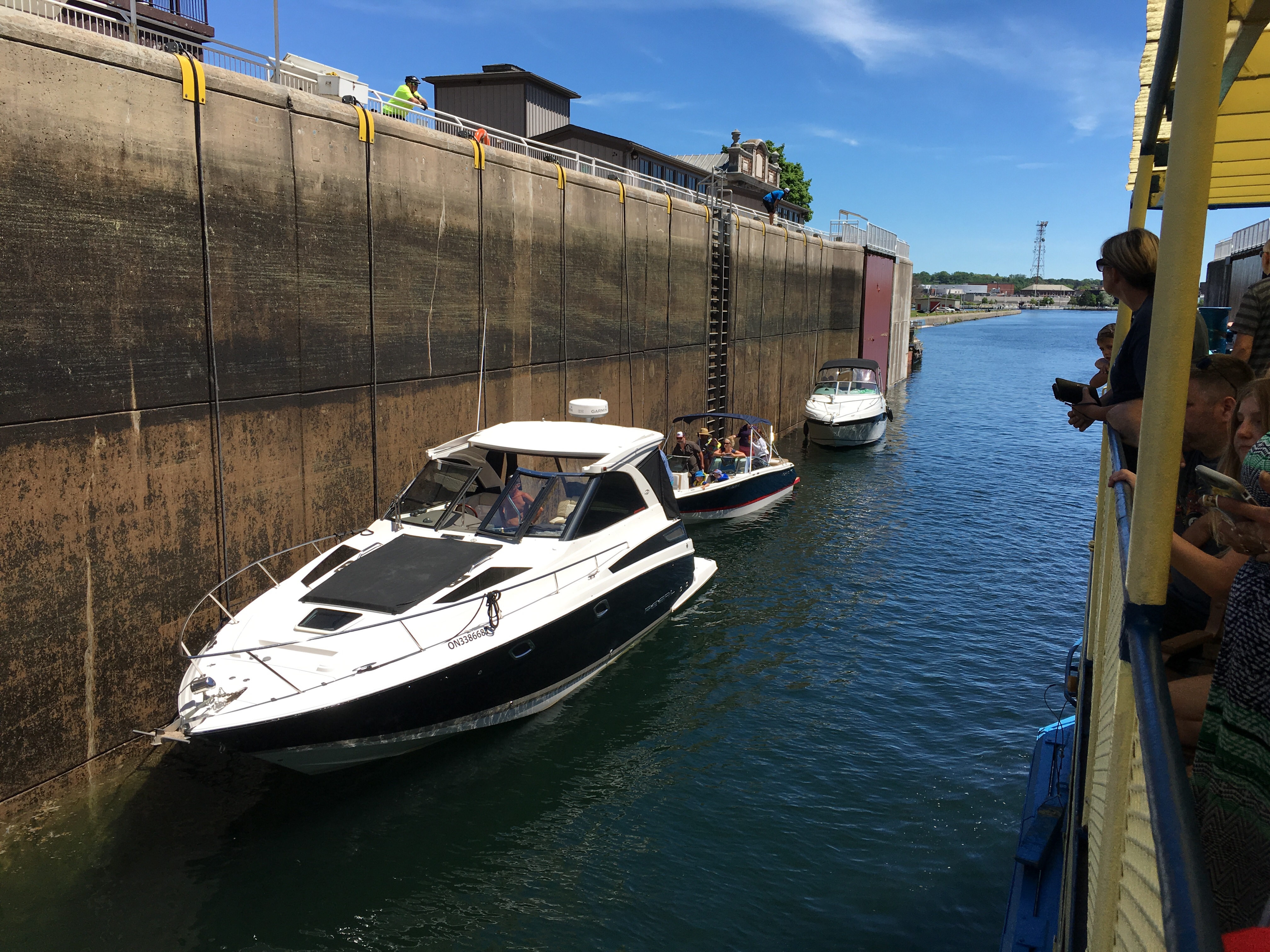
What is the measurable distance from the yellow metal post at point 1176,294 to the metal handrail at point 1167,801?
0.13 meters

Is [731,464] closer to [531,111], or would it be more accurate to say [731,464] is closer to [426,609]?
[426,609]

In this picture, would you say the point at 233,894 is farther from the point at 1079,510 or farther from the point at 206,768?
the point at 1079,510

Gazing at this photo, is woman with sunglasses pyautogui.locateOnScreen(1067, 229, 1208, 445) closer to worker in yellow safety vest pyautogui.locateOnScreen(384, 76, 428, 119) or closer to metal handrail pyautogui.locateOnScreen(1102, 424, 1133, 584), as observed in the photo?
metal handrail pyautogui.locateOnScreen(1102, 424, 1133, 584)

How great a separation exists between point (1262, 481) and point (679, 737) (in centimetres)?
790

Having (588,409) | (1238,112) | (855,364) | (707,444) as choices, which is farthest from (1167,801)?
(855,364)

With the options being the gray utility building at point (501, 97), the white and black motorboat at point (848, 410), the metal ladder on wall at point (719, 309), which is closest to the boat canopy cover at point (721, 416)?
the metal ladder on wall at point (719, 309)

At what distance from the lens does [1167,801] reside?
1.45m

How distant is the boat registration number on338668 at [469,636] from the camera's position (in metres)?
7.96

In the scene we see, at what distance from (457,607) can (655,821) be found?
2544mm

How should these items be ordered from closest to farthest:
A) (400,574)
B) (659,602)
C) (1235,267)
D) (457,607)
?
(457,607) → (400,574) → (659,602) → (1235,267)

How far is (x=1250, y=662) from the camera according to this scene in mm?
2020

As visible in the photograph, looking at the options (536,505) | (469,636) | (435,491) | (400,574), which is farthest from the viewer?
(435,491)

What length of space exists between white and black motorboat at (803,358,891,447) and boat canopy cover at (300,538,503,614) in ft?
62.2

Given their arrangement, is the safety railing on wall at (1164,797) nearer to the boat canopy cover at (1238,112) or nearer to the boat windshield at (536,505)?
the boat canopy cover at (1238,112)
